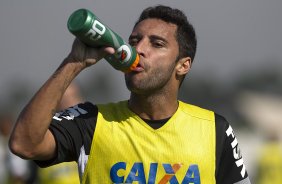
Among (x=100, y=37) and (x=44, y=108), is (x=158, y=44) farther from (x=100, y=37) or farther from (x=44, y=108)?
(x=44, y=108)

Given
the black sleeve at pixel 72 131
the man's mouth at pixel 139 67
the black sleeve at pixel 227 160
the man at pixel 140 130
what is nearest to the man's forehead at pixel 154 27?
the man at pixel 140 130

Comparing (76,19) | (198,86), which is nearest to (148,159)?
(76,19)

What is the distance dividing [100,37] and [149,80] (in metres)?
0.61

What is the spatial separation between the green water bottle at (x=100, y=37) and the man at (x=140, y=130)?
0.17ft

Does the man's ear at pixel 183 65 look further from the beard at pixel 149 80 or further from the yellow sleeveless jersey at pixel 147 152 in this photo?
the yellow sleeveless jersey at pixel 147 152

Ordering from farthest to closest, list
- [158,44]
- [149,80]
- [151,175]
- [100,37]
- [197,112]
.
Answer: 1. [197,112]
2. [158,44]
3. [149,80]
4. [151,175]
5. [100,37]

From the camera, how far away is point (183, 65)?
5.14 metres

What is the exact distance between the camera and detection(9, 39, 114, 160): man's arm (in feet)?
14.1

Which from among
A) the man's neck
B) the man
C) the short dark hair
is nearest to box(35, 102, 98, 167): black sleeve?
the man

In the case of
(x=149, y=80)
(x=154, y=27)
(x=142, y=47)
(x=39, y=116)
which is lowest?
(x=39, y=116)

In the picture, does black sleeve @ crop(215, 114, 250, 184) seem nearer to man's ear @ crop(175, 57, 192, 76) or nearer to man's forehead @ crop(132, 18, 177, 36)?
man's ear @ crop(175, 57, 192, 76)

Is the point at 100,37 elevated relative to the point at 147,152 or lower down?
elevated

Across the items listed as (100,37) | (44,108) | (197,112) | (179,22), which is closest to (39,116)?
(44,108)

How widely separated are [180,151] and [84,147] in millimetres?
546
